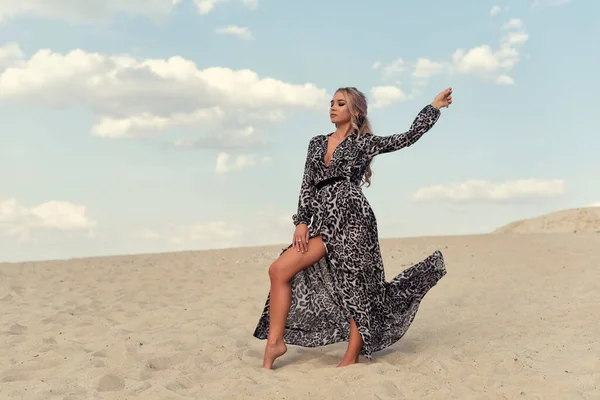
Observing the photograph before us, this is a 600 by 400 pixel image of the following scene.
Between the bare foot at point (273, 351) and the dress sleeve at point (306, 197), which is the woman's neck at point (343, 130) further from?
the bare foot at point (273, 351)

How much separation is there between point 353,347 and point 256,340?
1.66m

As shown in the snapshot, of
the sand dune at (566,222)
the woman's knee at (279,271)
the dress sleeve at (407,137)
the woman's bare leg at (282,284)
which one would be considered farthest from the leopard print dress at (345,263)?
the sand dune at (566,222)

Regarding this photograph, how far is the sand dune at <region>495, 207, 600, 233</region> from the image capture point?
54.2ft

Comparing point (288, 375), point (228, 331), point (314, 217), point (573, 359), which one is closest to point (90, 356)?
point (228, 331)

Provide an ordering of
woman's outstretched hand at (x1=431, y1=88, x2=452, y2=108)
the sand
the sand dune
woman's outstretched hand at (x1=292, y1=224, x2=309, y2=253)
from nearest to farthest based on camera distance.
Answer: the sand < woman's outstretched hand at (x1=292, y1=224, x2=309, y2=253) < woman's outstretched hand at (x1=431, y1=88, x2=452, y2=108) < the sand dune

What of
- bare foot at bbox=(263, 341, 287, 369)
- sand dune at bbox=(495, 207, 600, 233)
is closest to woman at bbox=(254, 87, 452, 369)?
bare foot at bbox=(263, 341, 287, 369)

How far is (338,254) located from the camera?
14.6ft

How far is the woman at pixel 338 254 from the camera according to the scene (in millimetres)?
4422

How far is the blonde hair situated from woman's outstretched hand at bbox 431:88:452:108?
498 millimetres

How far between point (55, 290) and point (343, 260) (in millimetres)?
6455

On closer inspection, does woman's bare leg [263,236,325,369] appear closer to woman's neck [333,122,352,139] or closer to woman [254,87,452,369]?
woman [254,87,452,369]

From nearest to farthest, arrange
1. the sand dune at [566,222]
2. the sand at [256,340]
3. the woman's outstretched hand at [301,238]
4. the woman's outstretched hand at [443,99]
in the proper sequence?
the sand at [256,340] → the woman's outstretched hand at [301,238] → the woman's outstretched hand at [443,99] → the sand dune at [566,222]

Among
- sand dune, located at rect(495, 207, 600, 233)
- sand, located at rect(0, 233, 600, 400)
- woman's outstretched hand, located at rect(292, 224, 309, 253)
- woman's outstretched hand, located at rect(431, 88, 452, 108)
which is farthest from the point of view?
sand dune, located at rect(495, 207, 600, 233)

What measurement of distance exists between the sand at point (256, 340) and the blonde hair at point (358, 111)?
4.76ft
